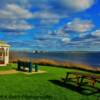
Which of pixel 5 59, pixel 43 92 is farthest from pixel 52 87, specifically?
pixel 5 59

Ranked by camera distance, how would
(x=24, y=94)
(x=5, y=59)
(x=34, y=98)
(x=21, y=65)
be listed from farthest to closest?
(x=5, y=59), (x=21, y=65), (x=24, y=94), (x=34, y=98)

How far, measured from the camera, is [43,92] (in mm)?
10133

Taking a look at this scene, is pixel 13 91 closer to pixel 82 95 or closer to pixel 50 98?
pixel 50 98

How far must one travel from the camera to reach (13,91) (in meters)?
10.3

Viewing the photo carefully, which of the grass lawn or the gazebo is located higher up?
the gazebo

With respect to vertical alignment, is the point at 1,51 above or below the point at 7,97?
above

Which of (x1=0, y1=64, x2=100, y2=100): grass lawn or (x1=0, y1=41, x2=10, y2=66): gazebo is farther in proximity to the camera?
(x1=0, y1=41, x2=10, y2=66): gazebo

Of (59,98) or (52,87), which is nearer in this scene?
(59,98)

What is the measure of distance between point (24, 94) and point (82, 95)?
8.38ft

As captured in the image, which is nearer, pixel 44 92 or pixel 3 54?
pixel 44 92

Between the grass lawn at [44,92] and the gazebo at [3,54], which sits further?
the gazebo at [3,54]

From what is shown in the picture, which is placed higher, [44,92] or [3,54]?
[3,54]

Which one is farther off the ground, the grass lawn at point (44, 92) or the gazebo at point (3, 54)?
the gazebo at point (3, 54)

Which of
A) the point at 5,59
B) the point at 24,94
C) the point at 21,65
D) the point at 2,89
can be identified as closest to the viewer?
the point at 24,94
